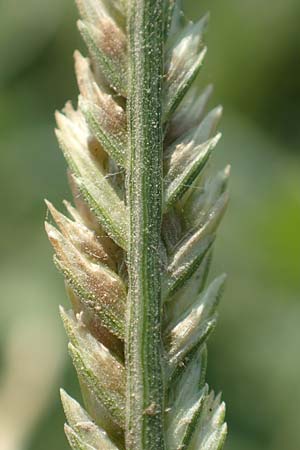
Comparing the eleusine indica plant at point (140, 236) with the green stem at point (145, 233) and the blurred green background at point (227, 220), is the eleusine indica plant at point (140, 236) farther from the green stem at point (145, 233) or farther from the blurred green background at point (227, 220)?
the blurred green background at point (227, 220)

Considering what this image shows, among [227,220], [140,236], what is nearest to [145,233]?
[140,236]

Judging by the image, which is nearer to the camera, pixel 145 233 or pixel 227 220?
pixel 145 233

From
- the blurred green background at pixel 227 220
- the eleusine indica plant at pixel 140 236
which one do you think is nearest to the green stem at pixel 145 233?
the eleusine indica plant at pixel 140 236

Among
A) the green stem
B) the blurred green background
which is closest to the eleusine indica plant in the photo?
the green stem

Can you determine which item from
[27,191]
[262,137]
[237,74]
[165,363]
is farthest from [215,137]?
[237,74]

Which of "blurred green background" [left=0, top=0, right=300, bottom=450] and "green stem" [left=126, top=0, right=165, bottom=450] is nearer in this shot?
"green stem" [left=126, top=0, right=165, bottom=450]

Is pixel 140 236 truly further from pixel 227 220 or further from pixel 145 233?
pixel 227 220

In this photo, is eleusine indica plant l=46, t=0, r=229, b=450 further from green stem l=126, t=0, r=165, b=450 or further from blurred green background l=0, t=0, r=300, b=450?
blurred green background l=0, t=0, r=300, b=450
